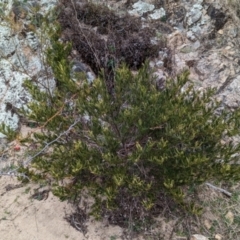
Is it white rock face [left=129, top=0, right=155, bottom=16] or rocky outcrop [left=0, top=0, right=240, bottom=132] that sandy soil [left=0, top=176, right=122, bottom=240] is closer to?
rocky outcrop [left=0, top=0, right=240, bottom=132]

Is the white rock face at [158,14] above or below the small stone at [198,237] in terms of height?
above

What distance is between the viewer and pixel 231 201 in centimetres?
289

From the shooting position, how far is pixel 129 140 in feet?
9.02

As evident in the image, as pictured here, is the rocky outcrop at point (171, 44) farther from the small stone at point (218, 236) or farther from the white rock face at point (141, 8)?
the small stone at point (218, 236)

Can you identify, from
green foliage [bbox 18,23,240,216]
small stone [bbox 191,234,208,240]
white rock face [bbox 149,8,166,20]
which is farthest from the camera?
white rock face [bbox 149,8,166,20]

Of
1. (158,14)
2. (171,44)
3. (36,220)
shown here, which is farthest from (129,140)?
(158,14)

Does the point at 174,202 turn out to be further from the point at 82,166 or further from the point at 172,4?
the point at 172,4

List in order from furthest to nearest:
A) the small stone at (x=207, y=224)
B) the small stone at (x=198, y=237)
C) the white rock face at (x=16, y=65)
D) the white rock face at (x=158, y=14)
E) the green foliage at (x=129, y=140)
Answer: the white rock face at (x=158, y=14)
the white rock face at (x=16, y=65)
the small stone at (x=207, y=224)
the small stone at (x=198, y=237)
the green foliage at (x=129, y=140)

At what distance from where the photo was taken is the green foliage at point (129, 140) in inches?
98.5

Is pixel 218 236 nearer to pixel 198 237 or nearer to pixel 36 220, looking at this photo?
pixel 198 237

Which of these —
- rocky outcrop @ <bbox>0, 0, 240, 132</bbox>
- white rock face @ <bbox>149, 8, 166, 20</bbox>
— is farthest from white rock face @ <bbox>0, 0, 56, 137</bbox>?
white rock face @ <bbox>149, 8, 166, 20</bbox>

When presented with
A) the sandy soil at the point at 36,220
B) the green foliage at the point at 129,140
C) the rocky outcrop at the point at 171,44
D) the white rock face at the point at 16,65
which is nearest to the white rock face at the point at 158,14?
the rocky outcrop at the point at 171,44

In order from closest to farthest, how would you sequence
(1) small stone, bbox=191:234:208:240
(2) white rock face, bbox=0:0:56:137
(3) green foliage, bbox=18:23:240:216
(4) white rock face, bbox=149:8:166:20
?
(3) green foliage, bbox=18:23:240:216, (1) small stone, bbox=191:234:208:240, (2) white rock face, bbox=0:0:56:137, (4) white rock face, bbox=149:8:166:20

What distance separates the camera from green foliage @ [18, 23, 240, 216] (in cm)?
250
